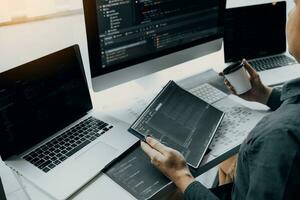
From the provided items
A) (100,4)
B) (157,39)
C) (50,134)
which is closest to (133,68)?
(157,39)

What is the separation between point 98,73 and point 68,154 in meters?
0.30

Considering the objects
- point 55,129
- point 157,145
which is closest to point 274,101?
point 157,145

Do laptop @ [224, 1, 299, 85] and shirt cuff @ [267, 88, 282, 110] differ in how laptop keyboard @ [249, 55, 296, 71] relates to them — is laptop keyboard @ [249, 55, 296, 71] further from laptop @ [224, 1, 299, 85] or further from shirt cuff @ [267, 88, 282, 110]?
shirt cuff @ [267, 88, 282, 110]

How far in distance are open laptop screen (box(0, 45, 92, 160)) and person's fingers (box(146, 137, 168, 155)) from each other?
0.95 feet

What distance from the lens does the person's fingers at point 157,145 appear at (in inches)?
38.4

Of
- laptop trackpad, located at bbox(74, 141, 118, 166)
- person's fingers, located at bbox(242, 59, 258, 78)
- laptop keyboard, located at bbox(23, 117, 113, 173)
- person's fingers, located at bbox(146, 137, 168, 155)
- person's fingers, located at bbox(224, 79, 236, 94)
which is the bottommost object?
laptop trackpad, located at bbox(74, 141, 118, 166)

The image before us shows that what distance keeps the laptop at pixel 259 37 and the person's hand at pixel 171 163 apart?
27.8 inches

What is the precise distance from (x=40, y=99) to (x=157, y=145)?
0.37m

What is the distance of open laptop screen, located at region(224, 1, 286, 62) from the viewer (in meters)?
1.53

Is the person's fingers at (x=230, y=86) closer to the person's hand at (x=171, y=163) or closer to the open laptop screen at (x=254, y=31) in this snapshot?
the open laptop screen at (x=254, y=31)

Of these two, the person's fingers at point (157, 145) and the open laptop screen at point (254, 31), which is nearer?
the person's fingers at point (157, 145)

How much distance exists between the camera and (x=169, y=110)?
1.14 m

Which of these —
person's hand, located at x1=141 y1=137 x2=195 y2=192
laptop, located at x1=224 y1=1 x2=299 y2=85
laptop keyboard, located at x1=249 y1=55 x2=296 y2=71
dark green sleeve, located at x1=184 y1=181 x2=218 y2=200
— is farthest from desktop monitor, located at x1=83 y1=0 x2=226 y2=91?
dark green sleeve, located at x1=184 y1=181 x2=218 y2=200

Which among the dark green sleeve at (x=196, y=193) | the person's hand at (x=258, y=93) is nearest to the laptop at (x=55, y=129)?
the dark green sleeve at (x=196, y=193)
